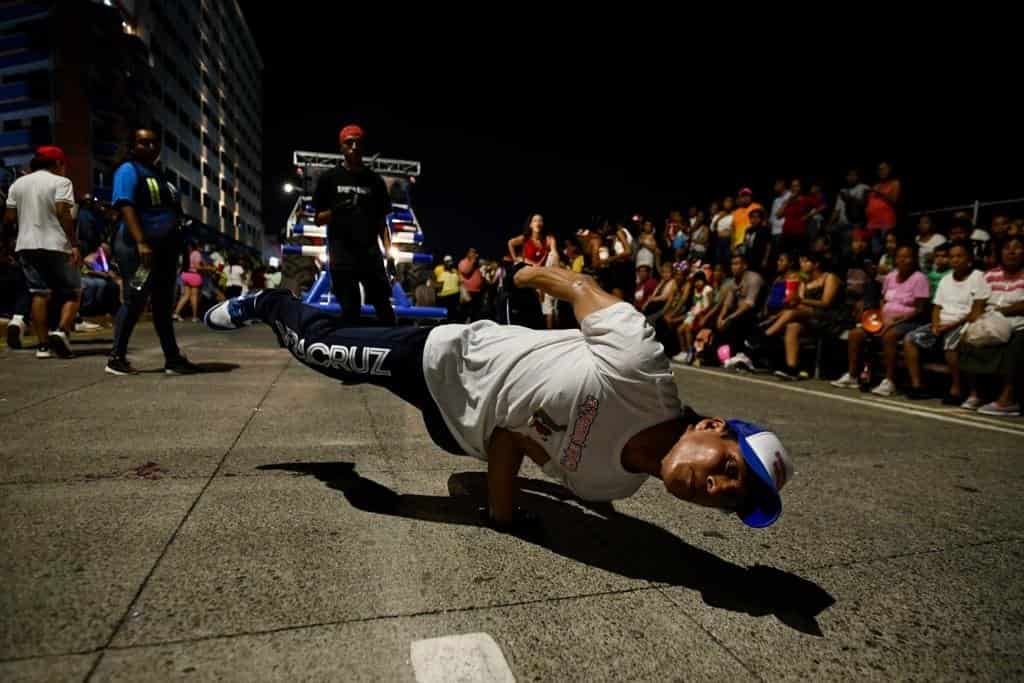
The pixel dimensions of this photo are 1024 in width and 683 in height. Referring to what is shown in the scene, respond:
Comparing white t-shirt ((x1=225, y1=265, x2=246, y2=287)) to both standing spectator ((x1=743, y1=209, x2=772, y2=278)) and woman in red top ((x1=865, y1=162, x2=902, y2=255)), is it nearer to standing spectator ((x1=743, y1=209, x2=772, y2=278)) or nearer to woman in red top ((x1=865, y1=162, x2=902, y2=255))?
standing spectator ((x1=743, y1=209, x2=772, y2=278))

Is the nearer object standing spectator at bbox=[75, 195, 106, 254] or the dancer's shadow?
the dancer's shadow

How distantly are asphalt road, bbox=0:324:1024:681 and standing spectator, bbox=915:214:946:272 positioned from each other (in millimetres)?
5252

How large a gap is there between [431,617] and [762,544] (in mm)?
1297

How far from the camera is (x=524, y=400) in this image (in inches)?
68.3

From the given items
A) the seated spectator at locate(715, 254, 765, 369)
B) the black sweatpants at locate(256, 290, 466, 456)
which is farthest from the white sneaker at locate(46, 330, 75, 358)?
the seated spectator at locate(715, 254, 765, 369)

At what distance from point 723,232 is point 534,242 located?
4.97m

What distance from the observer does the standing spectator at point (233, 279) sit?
608 inches

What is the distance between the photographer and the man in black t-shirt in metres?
4.16

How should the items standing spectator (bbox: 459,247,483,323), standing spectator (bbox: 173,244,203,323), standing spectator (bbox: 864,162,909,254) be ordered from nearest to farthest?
standing spectator (bbox: 864,162,909,254) < standing spectator (bbox: 173,244,203,323) < standing spectator (bbox: 459,247,483,323)

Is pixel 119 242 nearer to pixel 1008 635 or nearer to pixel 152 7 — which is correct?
pixel 1008 635

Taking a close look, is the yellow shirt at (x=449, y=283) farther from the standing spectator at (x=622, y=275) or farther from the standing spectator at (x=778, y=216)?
the standing spectator at (x=778, y=216)

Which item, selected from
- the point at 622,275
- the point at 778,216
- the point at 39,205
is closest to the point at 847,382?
the point at 778,216

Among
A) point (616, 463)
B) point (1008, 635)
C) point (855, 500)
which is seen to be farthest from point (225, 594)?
point (855, 500)

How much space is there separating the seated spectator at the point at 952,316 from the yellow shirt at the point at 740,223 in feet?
13.5
